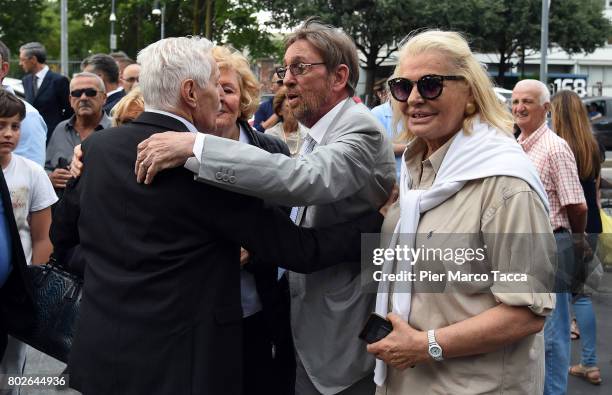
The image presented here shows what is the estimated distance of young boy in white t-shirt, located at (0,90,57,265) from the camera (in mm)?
3980

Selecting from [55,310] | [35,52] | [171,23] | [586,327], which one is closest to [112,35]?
[171,23]

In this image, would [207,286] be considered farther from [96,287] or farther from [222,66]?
[222,66]

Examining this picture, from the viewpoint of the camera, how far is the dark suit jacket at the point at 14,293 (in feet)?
10.9

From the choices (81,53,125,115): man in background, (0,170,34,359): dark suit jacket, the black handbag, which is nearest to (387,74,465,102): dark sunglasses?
the black handbag

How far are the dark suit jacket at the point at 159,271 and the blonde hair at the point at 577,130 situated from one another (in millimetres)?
3324

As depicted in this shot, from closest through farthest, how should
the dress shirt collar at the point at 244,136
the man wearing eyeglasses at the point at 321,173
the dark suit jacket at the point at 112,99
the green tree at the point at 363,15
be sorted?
the man wearing eyeglasses at the point at 321,173 < the dress shirt collar at the point at 244,136 < the dark suit jacket at the point at 112,99 < the green tree at the point at 363,15

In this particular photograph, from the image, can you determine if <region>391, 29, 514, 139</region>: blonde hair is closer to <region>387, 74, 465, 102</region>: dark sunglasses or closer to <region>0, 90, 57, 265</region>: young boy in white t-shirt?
<region>387, 74, 465, 102</region>: dark sunglasses

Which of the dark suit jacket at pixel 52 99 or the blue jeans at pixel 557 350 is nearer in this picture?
the blue jeans at pixel 557 350

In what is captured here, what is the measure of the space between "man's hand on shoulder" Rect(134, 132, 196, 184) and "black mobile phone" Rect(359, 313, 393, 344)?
0.78 m

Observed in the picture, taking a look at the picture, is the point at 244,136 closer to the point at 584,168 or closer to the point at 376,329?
the point at 376,329

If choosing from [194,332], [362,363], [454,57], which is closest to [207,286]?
[194,332]

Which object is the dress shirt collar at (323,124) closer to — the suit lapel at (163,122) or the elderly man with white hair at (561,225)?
the suit lapel at (163,122)

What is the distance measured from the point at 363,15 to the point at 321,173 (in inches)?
1453

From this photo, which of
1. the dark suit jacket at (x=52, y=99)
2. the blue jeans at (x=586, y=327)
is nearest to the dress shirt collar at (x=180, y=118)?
the blue jeans at (x=586, y=327)
